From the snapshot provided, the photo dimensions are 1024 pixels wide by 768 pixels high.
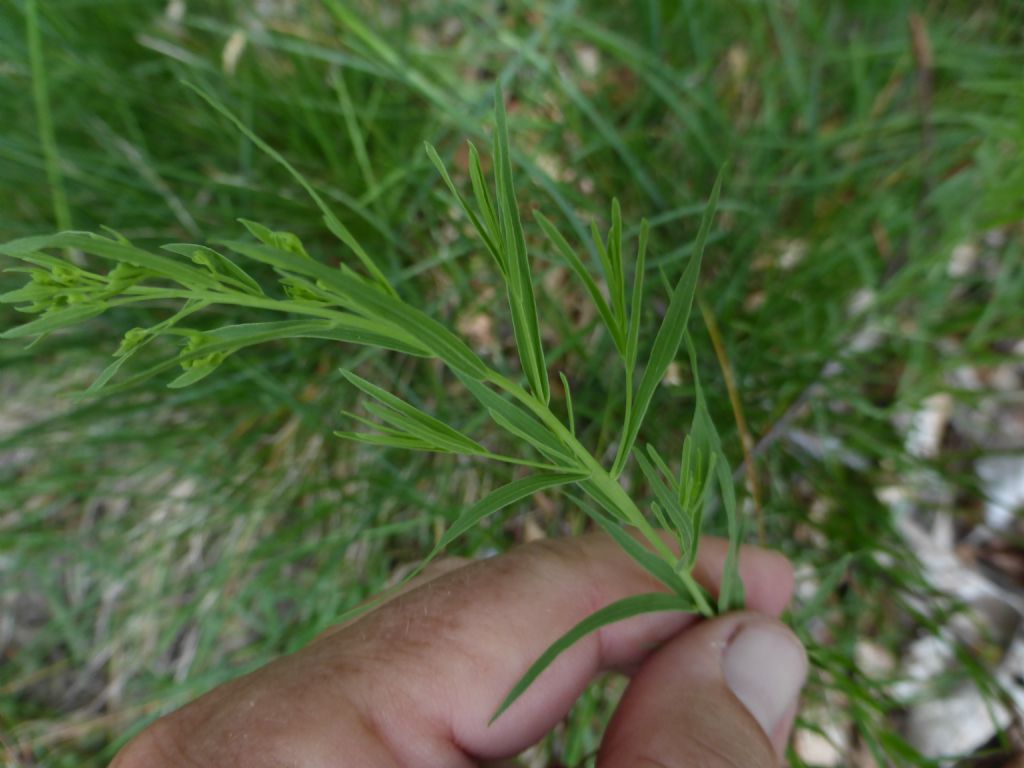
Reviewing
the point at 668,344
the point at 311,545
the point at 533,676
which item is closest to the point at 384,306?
the point at 668,344

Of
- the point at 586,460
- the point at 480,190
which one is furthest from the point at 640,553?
the point at 480,190

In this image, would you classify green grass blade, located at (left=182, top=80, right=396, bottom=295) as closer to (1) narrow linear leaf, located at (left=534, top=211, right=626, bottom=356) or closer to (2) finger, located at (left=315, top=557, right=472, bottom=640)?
(1) narrow linear leaf, located at (left=534, top=211, right=626, bottom=356)

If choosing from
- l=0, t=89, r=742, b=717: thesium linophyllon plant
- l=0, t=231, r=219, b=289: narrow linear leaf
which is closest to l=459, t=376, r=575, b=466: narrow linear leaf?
l=0, t=89, r=742, b=717: thesium linophyllon plant

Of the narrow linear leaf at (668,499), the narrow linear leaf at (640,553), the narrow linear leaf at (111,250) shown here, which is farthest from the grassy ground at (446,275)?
the narrow linear leaf at (111,250)

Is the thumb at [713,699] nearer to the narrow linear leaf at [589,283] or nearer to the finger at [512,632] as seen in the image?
the finger at [512,632]

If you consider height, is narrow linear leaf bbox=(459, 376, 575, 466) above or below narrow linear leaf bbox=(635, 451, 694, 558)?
above

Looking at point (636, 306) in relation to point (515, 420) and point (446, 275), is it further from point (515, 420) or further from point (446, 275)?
point (446, 275)

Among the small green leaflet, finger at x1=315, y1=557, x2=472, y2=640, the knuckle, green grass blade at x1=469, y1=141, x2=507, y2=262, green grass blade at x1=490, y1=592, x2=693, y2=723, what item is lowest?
the knuckle
